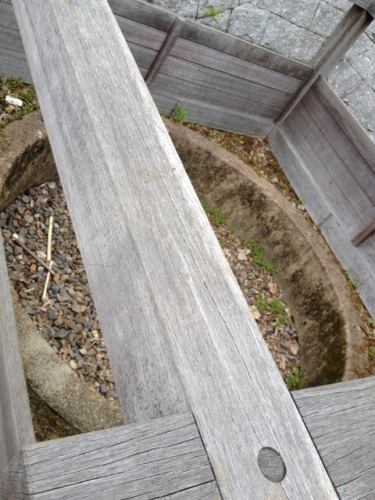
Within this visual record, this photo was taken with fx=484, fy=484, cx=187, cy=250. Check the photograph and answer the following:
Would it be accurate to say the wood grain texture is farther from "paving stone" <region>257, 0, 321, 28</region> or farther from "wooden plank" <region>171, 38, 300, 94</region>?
"paving stone" <region>257, 0, 321, 28</region>

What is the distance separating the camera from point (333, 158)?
425 cm

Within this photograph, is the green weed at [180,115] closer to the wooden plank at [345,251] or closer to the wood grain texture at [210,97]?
the wood grain texture at [210,97]

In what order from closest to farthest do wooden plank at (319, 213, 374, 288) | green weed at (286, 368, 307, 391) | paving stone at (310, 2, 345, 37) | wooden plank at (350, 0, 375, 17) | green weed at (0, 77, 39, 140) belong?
green weed at (0, 77, 39, 140) < green weed at (286, 368, 307, 391) < wooden plank at (350, 0, 375, 17) < wooden plank at (319, 213, 374, 288) < paving stone at (310, 2, 345, 37)

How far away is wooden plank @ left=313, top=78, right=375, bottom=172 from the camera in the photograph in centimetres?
393

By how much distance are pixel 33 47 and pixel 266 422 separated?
119cm

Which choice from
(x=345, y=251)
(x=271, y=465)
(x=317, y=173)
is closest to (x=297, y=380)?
(x=345, y=251)

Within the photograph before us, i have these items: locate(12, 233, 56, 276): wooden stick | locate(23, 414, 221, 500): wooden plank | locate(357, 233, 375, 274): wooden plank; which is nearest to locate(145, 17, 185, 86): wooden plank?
locate(12, 233, 56, 276): wooden stick

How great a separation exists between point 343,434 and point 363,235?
3.46 m

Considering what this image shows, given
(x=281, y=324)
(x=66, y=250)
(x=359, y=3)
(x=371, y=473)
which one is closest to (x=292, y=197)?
(x=281, y=324)

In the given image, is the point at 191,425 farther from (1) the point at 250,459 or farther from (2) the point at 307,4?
(2) the point at 307,4

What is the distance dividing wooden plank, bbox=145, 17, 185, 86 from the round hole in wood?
10.6 feet

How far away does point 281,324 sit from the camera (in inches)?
Result: 158

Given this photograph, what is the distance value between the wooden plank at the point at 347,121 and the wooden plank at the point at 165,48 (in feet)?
4.70

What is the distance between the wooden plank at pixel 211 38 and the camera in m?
3.21
